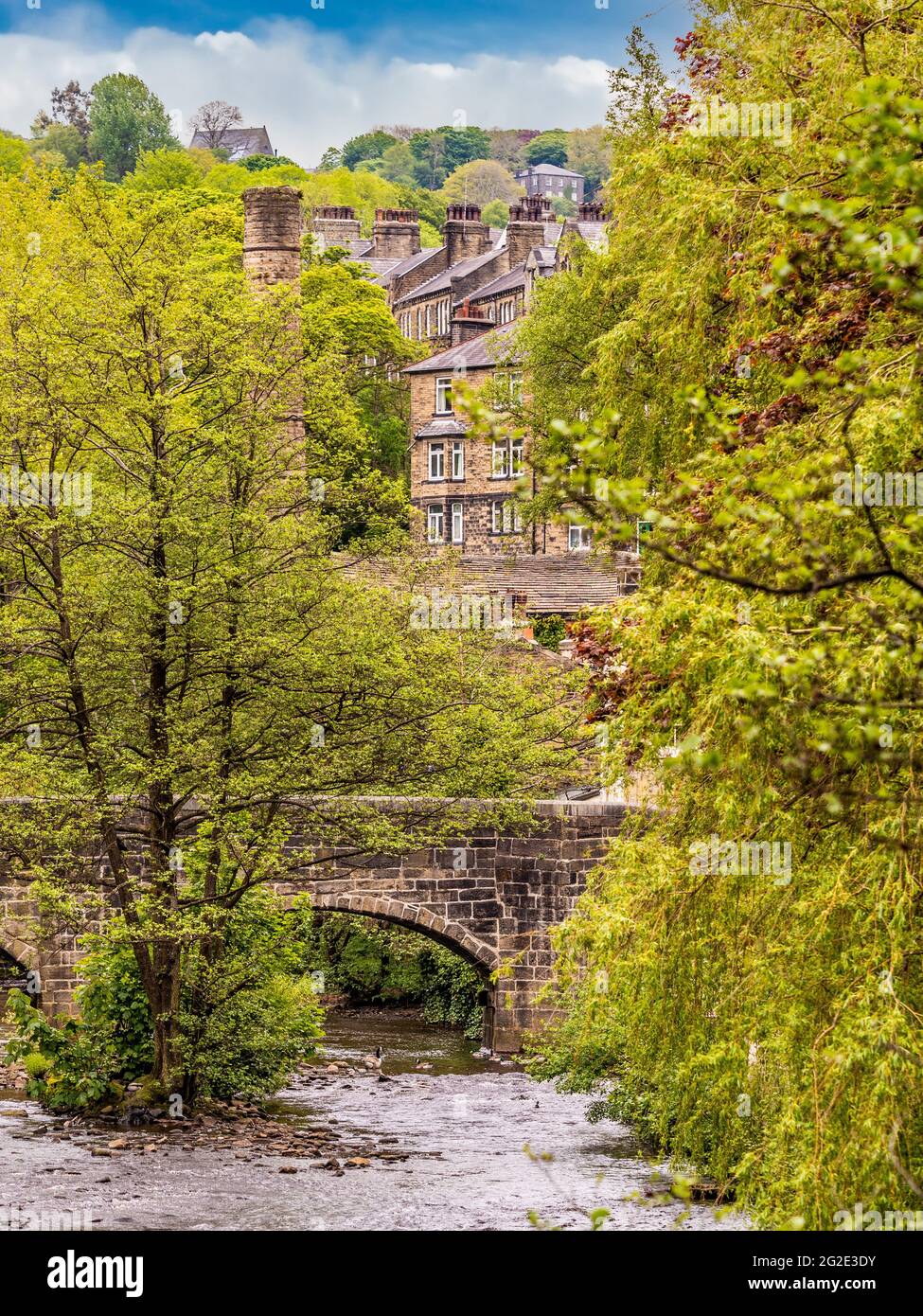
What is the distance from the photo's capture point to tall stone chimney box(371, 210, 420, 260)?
8988 cm

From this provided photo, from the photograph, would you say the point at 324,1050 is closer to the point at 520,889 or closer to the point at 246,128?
the point at 520,889

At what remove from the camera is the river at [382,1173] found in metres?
16.1

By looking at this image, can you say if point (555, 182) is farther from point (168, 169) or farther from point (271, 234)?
point (271, 234)

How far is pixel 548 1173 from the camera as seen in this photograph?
18.4m

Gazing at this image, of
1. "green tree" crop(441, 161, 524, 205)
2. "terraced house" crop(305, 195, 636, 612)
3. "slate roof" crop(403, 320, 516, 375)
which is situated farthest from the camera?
"green tree" crop(441, 161, 524, 205)

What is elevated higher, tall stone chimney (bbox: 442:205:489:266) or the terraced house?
tall stone chimney (bbox: 442:205:489:266)

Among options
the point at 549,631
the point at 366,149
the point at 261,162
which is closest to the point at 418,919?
the point at 549,631

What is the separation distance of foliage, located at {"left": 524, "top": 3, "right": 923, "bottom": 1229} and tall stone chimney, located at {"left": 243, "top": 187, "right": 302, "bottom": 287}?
33546mm

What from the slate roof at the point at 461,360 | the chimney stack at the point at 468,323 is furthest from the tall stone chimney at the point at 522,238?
the slate roof at the point at 461,360

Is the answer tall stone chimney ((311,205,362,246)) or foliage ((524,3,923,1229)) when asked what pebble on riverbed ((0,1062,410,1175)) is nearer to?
foliage ((524,3,923,1229))

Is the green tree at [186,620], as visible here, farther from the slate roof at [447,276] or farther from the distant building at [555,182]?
the distant building at [555,182]

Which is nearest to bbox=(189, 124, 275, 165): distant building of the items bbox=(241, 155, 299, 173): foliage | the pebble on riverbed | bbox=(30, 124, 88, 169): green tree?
bbox=(30, 124, 88, 169): green tree

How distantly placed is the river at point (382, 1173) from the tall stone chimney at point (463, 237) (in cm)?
6041

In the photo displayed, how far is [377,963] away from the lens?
107 feet
